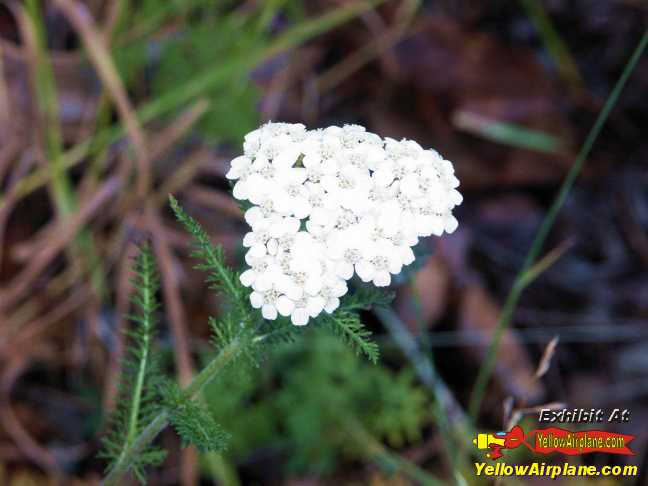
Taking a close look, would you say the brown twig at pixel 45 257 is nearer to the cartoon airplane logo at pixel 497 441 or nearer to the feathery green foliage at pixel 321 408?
the feathery green foliage at pixel 321 408

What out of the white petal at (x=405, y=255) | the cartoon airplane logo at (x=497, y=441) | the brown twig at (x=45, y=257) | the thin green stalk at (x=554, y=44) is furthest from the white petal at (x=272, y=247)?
the thin green stalk at (x=554, y=44)

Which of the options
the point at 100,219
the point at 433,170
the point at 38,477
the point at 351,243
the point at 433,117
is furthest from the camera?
the point at 433,117

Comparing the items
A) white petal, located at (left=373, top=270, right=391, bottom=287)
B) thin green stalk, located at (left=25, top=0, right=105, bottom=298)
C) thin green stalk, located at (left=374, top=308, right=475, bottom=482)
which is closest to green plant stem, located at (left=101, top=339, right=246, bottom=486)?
white petal, located at (left=373, top=270, right=391, bottom=287)

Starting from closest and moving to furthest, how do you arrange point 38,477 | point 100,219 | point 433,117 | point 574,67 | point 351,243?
point 351,243
point 38,477
point 100,219
point 433,117
point 574,67

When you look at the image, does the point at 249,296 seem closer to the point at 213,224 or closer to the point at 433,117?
the point at 213,224

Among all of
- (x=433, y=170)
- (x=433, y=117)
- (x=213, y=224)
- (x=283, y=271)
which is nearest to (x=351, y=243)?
(x=283, y=271)

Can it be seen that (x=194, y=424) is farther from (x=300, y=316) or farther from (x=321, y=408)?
(x=321, y=408)

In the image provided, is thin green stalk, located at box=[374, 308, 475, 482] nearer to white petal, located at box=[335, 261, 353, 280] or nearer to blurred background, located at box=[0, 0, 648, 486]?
blurred background, located at box=[0, 0, 648, 486]
